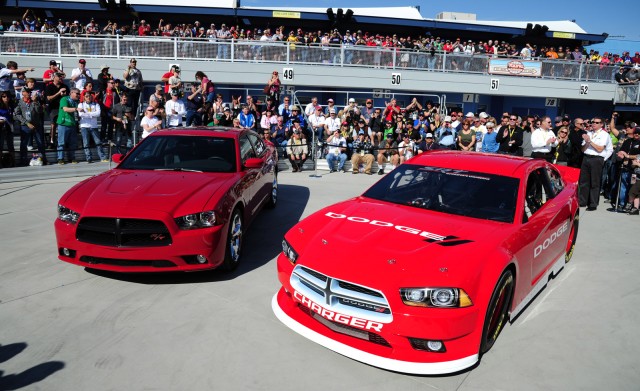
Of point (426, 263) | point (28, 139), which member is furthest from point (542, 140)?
point (28, 139)

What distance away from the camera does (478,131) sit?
14.6 meters

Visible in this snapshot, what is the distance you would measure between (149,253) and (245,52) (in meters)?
16.1

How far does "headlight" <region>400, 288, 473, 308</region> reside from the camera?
11.9 ft

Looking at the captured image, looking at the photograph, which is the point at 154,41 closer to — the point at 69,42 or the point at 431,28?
the point at 69,42

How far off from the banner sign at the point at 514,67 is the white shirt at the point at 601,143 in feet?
42.8

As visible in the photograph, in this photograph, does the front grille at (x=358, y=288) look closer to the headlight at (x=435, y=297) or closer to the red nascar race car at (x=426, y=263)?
the red nascar race car at (x=426, y=263)

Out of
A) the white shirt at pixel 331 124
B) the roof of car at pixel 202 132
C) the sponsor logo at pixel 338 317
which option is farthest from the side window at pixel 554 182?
the white shirt at pixel 331 124

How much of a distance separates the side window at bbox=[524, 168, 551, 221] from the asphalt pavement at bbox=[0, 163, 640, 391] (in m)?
1.10

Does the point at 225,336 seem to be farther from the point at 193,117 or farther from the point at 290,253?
the point at 193,117

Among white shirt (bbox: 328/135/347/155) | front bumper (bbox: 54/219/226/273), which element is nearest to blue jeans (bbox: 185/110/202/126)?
white shirt (bbox: 328/135/347/155)

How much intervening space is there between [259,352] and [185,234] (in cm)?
166

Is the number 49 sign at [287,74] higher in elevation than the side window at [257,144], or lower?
higher

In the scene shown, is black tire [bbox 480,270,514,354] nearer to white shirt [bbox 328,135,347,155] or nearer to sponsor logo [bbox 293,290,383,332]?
sponsor logo [bbox 293,290,383,332]

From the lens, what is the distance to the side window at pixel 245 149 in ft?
23.0
